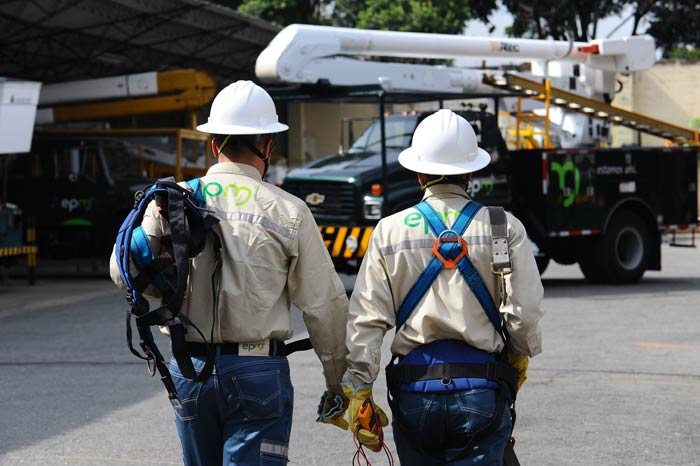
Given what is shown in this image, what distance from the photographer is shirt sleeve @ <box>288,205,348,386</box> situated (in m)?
4.12

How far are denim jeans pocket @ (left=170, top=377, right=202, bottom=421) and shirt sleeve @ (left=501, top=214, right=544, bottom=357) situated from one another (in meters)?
1.09

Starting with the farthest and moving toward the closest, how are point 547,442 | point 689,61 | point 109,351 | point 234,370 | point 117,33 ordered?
point 689,61 < point 117,33 < point 109,351 < point 547,442 < point 234,370

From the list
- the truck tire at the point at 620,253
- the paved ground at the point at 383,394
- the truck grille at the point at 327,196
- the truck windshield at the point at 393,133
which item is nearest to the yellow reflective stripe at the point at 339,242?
the truck grille at the point at 327,196

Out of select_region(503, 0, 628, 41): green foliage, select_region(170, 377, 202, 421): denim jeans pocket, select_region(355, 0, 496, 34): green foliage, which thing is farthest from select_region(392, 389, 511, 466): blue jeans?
select_region(503, 0, 628, 41): green foliage

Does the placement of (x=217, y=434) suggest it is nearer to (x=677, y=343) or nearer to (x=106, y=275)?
(x=677, y=343)

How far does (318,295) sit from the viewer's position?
13.6 feet

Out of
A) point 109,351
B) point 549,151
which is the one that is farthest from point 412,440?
point 549,151

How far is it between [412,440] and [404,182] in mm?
11242

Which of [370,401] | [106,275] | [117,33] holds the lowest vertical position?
[106,275]

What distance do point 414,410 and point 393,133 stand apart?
38.8 feet

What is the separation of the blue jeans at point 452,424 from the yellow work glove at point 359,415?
10cm

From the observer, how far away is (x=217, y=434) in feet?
13.1

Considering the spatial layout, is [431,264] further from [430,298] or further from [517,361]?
[517,361]

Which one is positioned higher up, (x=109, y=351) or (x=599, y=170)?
(x=599, y=170)
